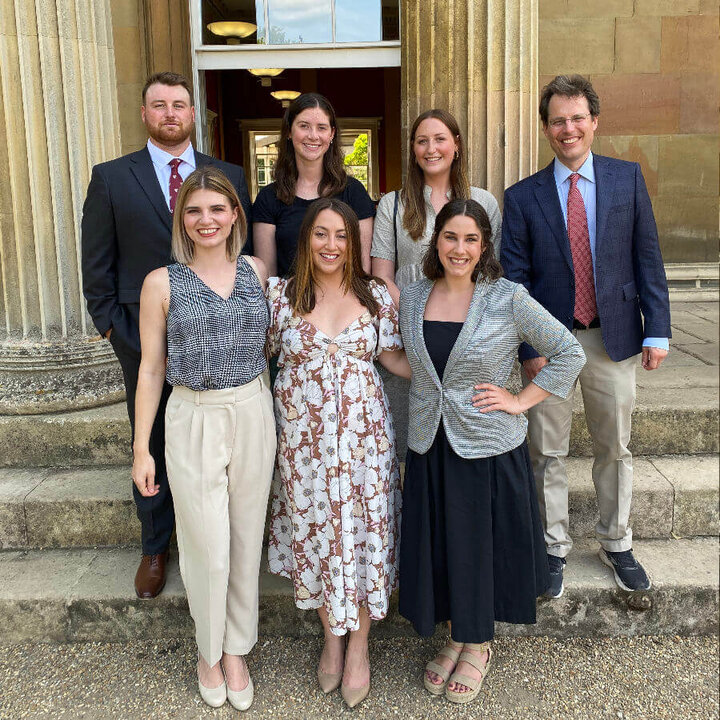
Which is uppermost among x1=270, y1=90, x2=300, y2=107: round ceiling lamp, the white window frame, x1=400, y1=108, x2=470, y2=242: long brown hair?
x1=270, y1=90, x2=300, y2=107: round ceiling lamp

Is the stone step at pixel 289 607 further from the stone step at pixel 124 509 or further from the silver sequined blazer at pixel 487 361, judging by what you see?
the silver sequined blazer at pixel 487 361

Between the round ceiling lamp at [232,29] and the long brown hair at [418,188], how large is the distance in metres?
2.70

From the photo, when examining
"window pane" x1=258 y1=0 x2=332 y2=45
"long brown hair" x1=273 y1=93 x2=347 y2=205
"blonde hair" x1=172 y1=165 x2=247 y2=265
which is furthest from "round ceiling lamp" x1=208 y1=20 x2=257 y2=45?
"blonde hair" x1=172 y1=165 x2=247 y2=265

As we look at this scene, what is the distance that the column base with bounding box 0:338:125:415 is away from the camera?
3.91 metres

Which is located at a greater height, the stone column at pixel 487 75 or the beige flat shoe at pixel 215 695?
the stone column at pixel 487 75

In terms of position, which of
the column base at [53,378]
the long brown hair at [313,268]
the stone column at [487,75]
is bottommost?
the column base at [53,378]

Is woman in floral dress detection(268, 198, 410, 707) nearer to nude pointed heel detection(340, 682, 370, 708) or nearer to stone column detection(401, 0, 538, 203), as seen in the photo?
nude pointed heel detection(340, 682, 370, 708)

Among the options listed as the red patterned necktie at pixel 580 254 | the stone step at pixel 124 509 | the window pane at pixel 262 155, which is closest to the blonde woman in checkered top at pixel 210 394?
the stone step at pixel 124 509

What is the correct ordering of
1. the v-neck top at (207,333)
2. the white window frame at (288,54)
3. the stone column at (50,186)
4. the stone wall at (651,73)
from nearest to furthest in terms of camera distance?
the v-neck top at (207,333) → the stone column at (50,186) → the white window frame at (288,54) → the stone wall at (651,73)

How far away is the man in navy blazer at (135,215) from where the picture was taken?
2.85m

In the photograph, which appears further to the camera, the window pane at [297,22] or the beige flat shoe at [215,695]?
the window pane at [297,22]

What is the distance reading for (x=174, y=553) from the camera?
340 centimetres

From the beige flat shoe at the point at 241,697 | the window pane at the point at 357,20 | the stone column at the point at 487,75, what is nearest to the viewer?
the beige flat shoe at the point at 241,697

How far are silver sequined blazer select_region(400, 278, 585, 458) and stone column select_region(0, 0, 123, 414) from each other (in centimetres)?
226
